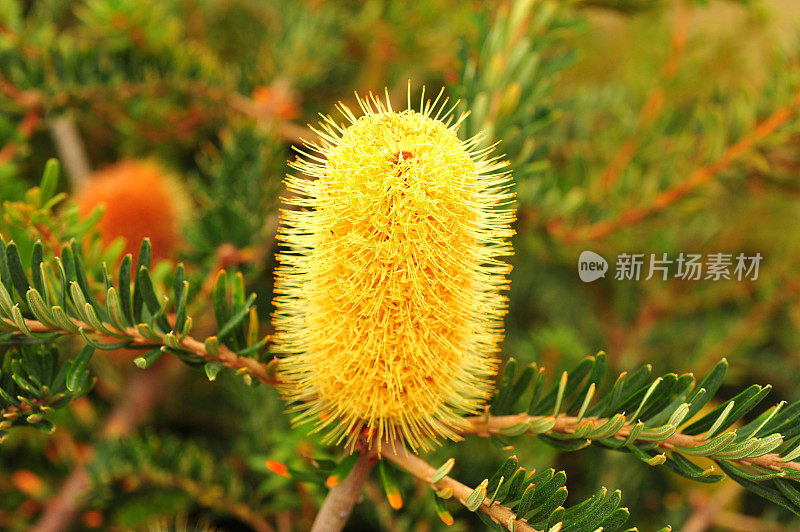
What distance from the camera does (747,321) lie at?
81 centimetres

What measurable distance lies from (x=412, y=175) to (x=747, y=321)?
738 millimetres

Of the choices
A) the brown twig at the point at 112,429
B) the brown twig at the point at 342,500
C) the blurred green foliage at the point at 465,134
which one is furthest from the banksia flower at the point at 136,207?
the brown twig at the point at 342,500

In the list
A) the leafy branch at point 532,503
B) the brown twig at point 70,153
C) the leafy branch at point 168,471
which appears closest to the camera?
the leafy branch at point 532,503

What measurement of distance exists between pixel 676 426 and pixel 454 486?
131 millimetres

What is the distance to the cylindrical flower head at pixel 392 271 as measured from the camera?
0.30 m

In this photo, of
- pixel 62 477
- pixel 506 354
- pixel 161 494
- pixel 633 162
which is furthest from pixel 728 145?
pixel 62 477

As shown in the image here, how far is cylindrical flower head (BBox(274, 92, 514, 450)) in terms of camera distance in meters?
0.30

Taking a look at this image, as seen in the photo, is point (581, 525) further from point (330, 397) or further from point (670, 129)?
point (670, 129)

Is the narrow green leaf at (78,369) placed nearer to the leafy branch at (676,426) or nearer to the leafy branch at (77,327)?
the leafy branch at (77,327)

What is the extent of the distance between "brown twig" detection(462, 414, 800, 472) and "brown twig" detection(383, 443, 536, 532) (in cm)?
4

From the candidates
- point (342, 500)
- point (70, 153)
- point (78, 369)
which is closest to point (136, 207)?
point (70, 153)

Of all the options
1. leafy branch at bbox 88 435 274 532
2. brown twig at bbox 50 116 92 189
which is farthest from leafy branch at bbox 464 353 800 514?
brown twig at bbox 50 116 92 189

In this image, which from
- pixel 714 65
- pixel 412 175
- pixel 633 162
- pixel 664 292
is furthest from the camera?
pixel 714 65

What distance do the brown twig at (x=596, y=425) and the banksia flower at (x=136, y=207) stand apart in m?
0.43
